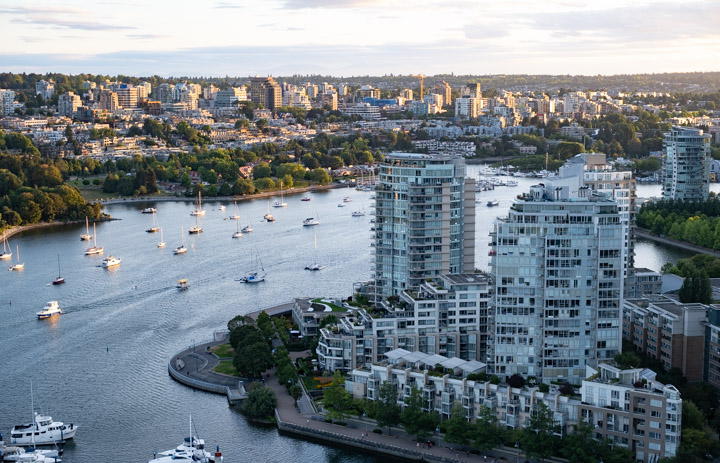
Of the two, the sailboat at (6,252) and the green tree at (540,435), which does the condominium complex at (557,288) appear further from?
the sailboat at (6,252)

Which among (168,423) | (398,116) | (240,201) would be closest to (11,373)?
(168,423)

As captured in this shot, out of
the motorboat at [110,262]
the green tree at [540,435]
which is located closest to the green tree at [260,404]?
the green tree at [540,435]

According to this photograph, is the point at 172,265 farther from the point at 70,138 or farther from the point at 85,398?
the point at 70,138

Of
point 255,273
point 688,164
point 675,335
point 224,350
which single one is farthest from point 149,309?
point 688,164

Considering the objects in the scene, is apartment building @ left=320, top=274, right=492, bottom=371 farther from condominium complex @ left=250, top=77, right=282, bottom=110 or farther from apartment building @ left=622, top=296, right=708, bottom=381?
condominium complex @ left=250, top=77, right=282, bottom=110

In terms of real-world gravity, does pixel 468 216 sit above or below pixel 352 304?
above

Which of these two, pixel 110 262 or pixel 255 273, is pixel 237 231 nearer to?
pixel 110 262
